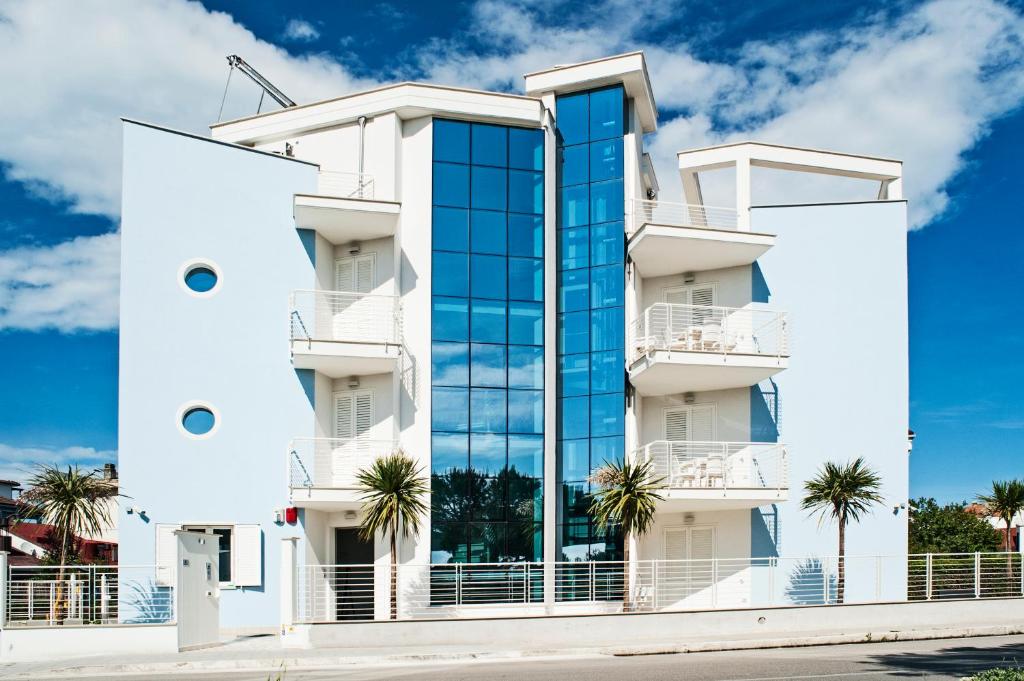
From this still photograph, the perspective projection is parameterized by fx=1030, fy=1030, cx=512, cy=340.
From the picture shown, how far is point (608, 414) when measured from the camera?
2398 centimetres

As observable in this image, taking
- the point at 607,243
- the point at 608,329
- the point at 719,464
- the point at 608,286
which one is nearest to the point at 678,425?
the point at 719,464

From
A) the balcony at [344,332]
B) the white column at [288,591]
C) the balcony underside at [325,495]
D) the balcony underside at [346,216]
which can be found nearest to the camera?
the white column at [288,591]

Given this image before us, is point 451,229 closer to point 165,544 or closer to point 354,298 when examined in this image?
point 354,298

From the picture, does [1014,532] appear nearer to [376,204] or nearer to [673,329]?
[673,329]

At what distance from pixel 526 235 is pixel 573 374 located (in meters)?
3.46

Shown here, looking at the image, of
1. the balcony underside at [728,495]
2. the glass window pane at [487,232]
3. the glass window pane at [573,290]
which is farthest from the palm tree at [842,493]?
the glass window pane at [487,232]

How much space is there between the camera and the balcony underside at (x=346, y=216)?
22.7 metres

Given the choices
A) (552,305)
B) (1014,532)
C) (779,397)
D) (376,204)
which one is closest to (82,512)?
(376,204)

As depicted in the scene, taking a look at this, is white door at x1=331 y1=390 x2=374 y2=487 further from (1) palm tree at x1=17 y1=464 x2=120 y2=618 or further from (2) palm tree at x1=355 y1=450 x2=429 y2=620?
(1) palm tree at x1=17 y1=464 x2=120 y2=618

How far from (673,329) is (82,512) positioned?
14.0 m

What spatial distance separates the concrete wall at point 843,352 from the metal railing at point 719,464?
2.23ft

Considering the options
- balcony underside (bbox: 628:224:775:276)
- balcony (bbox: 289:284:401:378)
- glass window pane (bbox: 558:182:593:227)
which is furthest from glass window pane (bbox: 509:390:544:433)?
glass window pane (bbox: 558:182:593:227)

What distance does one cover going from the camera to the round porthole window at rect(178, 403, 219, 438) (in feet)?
73.7

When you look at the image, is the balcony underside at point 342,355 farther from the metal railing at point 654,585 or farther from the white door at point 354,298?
the metal railing at point 654,585
